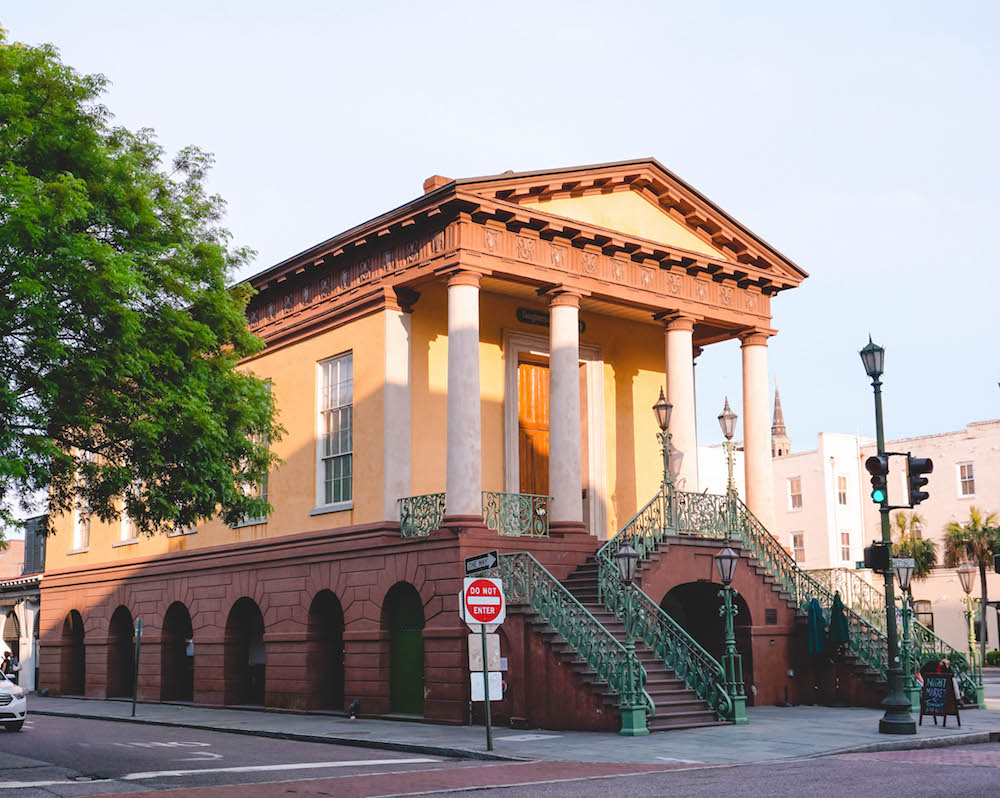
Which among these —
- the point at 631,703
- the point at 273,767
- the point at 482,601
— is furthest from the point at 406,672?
the point at 273,767

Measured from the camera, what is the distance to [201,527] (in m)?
29.1

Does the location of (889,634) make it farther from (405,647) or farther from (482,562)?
(405,647)

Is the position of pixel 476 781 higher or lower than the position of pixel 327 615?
lower

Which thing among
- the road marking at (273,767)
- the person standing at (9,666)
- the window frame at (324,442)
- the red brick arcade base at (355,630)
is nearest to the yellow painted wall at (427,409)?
the window frame at (324,442)

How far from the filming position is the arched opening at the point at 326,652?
79.8ft

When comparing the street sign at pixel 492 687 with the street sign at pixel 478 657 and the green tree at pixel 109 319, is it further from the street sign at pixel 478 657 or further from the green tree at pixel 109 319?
the green tree at pixel 109 319

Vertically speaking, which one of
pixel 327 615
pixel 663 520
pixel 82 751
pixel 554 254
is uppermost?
pixel 554 254

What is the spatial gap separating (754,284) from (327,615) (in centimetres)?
1224

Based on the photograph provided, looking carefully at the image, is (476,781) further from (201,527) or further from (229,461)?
(201,527)

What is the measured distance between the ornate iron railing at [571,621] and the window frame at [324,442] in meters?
4.77

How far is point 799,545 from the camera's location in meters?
69.4

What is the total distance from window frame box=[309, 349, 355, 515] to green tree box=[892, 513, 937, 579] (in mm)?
41541

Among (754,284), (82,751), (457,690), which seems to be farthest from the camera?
(754,284)

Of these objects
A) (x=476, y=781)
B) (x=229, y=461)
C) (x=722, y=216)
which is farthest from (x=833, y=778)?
(x=722, y=216)
